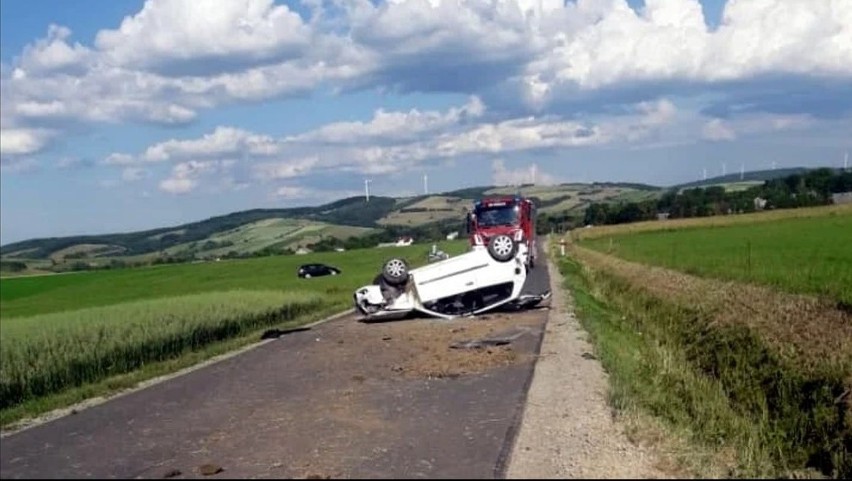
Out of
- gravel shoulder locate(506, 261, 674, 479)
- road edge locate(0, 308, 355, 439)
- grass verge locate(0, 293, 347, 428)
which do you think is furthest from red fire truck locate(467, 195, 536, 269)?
gravel shoulder locate(506, 261, 674, 479)

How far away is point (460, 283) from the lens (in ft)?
73.2

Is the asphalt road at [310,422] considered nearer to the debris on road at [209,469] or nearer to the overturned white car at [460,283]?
the debris on road at [209,469]

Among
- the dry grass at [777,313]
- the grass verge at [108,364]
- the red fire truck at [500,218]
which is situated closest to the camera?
the grass verge at [108,364]

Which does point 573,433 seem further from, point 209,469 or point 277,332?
point 277,332

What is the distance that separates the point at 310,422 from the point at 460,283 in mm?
12085

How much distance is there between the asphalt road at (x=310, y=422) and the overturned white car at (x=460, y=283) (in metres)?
5.14

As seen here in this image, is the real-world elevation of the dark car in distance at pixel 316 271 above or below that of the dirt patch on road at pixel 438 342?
below

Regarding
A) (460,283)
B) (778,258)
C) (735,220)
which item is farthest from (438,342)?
(735,220)

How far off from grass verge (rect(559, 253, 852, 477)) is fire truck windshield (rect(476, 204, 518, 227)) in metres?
17.2

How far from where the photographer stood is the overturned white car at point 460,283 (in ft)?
73.3

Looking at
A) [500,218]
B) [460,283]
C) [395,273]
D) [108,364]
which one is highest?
[500,218]

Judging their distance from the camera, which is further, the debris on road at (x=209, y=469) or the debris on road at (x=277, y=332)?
the debris on road at (x=277, y=332)

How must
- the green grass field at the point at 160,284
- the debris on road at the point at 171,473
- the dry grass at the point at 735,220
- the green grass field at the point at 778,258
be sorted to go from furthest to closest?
the dry grass at the point at 735,220 < the green grass field at the point at 160,284 < the green grass field at the point at 778,258 < the debris on road at the point at 171,473

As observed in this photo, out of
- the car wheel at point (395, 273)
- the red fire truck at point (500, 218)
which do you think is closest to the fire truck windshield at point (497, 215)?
the red fire truck at point (500, 218)
